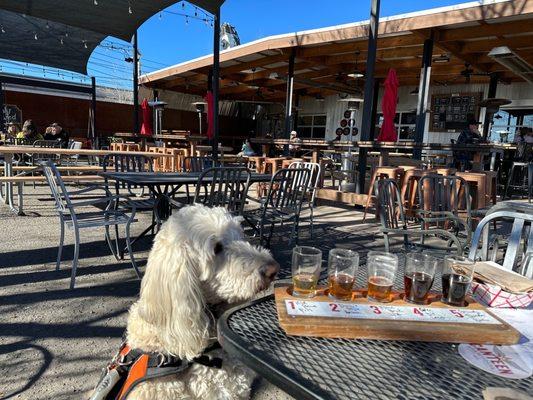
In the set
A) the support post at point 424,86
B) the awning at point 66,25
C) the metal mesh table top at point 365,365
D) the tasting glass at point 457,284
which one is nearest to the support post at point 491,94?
the support post at point 424,86

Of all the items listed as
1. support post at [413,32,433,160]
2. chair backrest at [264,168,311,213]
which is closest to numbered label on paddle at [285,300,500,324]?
chair backrest at [264,168,311,213]

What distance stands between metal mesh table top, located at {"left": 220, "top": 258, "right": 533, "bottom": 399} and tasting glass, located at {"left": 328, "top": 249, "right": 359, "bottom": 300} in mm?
191

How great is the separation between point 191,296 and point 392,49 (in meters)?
11.1

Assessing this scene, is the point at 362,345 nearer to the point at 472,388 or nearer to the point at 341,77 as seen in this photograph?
the point at 472,388

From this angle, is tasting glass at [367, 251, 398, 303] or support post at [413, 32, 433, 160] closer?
tasting glass at [367, 251, 398, 303]

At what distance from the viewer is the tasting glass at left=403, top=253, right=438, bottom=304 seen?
3.23ft

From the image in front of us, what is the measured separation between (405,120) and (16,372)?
16.4 m

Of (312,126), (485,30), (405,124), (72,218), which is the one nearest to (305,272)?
(72,218)

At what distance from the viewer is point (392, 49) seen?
10305mm

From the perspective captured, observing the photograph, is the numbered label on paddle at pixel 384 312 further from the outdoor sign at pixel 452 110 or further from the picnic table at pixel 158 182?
the outdoor sign at pixel 452 110

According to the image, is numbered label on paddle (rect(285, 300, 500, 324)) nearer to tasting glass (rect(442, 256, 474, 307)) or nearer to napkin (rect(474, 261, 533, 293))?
tasting glass (rect(442, 256, 474, 307))

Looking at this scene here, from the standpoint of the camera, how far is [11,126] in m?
12.8

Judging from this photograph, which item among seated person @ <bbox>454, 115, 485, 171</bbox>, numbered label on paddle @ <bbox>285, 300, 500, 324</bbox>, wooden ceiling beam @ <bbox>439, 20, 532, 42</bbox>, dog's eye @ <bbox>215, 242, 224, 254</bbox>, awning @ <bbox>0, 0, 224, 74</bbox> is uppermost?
wooden ceiling beam @ <bbox>439, 20, 532, 42</bbox>

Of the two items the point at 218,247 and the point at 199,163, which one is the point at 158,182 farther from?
the point at 199,163
